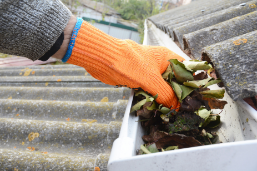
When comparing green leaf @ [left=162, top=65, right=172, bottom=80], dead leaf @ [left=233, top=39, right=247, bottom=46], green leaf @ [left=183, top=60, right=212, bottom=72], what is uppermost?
dead leaf @ [left=233, top=39, right=247, bottom=46]

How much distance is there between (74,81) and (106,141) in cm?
102

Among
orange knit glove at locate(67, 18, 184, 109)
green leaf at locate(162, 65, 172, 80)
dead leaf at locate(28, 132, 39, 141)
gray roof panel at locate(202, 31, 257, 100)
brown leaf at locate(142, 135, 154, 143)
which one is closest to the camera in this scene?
gray roof panel at locate(202, 31, 257, 100)

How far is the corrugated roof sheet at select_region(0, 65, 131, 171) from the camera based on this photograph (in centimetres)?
88

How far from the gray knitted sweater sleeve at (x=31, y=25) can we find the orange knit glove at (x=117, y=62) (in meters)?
0.10

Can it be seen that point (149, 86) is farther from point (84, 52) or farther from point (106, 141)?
point (106, 141)

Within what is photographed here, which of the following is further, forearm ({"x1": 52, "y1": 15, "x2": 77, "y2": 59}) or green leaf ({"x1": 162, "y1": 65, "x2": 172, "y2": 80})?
green leaf ({"x1": 162, "y1": 65, "x2": 172, "y2": 80})

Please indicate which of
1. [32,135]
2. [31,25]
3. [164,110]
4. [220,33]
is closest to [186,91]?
[164,110]

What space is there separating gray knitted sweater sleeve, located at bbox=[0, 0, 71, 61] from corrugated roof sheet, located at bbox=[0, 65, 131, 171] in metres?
0.56

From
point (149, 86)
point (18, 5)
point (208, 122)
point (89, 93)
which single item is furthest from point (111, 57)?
point (89, 93)

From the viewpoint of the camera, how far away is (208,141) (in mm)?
651

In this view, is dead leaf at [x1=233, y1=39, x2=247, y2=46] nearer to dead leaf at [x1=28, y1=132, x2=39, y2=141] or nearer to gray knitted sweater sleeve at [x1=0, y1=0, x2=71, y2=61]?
gray knitted sweater sleeve at [x1=0, y1=0, x2=71, y2=61]

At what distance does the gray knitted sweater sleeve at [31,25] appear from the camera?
0.57m

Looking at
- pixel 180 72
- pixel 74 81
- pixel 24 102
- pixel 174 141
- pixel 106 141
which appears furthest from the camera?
pixel 74 81

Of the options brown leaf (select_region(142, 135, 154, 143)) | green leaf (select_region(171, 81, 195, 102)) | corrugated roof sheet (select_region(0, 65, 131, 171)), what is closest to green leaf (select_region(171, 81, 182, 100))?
green leaf (select_region(171, 81, 195, 102))
